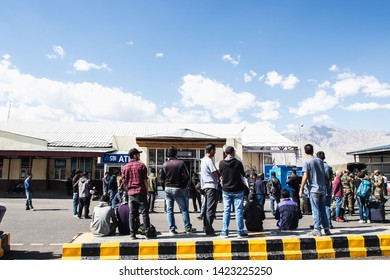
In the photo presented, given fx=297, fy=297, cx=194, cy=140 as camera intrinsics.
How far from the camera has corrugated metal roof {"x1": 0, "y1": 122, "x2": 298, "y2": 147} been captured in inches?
1076

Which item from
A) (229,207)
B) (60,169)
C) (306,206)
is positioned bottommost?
(306,206)

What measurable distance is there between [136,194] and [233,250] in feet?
7.10

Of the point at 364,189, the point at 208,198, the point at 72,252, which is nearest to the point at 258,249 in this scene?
the point at 208,198

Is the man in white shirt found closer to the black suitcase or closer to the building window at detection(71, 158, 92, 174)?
the black suitcase

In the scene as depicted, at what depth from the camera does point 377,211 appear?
9.09 metres

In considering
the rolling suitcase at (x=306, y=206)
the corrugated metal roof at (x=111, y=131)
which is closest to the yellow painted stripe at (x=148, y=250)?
the rolling suitcase at (x=306, y=206)

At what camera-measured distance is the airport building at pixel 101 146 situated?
1998 centimetres

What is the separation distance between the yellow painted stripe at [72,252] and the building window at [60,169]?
23584 millimetres

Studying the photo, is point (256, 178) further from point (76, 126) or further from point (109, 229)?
point (76, 126)

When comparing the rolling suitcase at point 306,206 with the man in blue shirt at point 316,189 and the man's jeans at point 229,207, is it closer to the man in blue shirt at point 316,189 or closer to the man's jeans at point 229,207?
the man in blue shirt at point 316,189

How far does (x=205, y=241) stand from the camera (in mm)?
5301

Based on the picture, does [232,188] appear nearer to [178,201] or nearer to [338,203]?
[178,201]
